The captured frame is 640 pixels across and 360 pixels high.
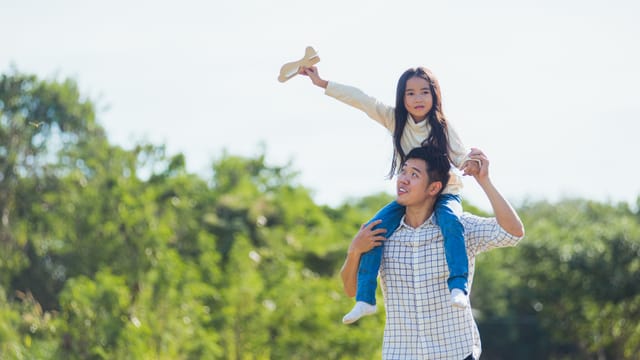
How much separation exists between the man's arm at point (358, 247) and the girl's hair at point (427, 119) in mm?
274

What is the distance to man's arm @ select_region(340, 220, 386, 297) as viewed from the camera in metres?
3.80

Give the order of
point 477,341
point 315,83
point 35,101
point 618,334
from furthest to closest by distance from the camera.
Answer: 1. point 618,334
2. point 35,101
3. point 315,83
4. point 477,341

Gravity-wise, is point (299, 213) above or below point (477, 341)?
above

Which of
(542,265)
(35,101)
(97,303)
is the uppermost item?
(35,101)

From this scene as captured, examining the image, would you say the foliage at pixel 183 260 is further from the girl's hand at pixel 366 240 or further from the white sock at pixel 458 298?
the white sock at pixel 458 298

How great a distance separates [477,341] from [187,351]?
23.1 ft

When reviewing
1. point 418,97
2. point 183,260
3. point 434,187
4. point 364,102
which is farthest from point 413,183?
point 183,260

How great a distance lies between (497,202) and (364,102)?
0.71 meters

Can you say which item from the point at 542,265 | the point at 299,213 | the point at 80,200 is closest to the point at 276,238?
the point at 299,213

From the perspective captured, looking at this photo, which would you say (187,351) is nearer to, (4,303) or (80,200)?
(4,303)

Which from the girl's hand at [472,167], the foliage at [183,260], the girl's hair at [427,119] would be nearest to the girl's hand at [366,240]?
the girl's hair at [427,119]

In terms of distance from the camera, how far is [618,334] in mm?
17438

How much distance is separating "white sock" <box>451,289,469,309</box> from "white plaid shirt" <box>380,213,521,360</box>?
0.53 feet

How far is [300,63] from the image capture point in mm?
4117
